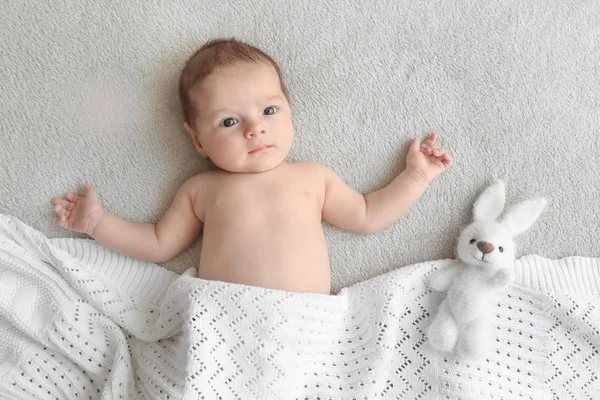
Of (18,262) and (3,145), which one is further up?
(3,145)

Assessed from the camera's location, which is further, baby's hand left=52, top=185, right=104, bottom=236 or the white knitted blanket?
baby's hand left=52, top=185, right=104, bottom=236

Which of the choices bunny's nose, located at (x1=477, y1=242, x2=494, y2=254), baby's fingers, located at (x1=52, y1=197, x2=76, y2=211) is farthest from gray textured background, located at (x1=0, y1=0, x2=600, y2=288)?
bunny's nose, located at (x1=477, y1=242, x2=494, y2=254)

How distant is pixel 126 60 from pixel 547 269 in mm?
1072

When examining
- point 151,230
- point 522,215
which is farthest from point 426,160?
point 151,230

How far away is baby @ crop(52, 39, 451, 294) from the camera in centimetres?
127

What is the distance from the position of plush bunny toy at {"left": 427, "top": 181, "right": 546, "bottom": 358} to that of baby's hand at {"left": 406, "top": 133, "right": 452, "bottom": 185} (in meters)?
0.15

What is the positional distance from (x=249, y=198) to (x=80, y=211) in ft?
1.27

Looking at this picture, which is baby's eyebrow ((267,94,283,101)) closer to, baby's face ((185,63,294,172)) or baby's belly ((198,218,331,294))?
baby's face ((185,63,294,172))

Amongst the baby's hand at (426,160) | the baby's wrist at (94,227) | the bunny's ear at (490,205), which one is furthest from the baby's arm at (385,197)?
the baby's wrist at (94,227)

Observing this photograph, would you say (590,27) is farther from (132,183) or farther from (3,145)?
(3,145)

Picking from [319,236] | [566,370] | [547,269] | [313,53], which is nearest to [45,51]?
[313,53]

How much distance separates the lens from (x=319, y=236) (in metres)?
1.33

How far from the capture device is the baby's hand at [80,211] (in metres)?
1.34

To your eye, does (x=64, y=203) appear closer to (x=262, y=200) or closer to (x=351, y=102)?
(x=262, y=200)
